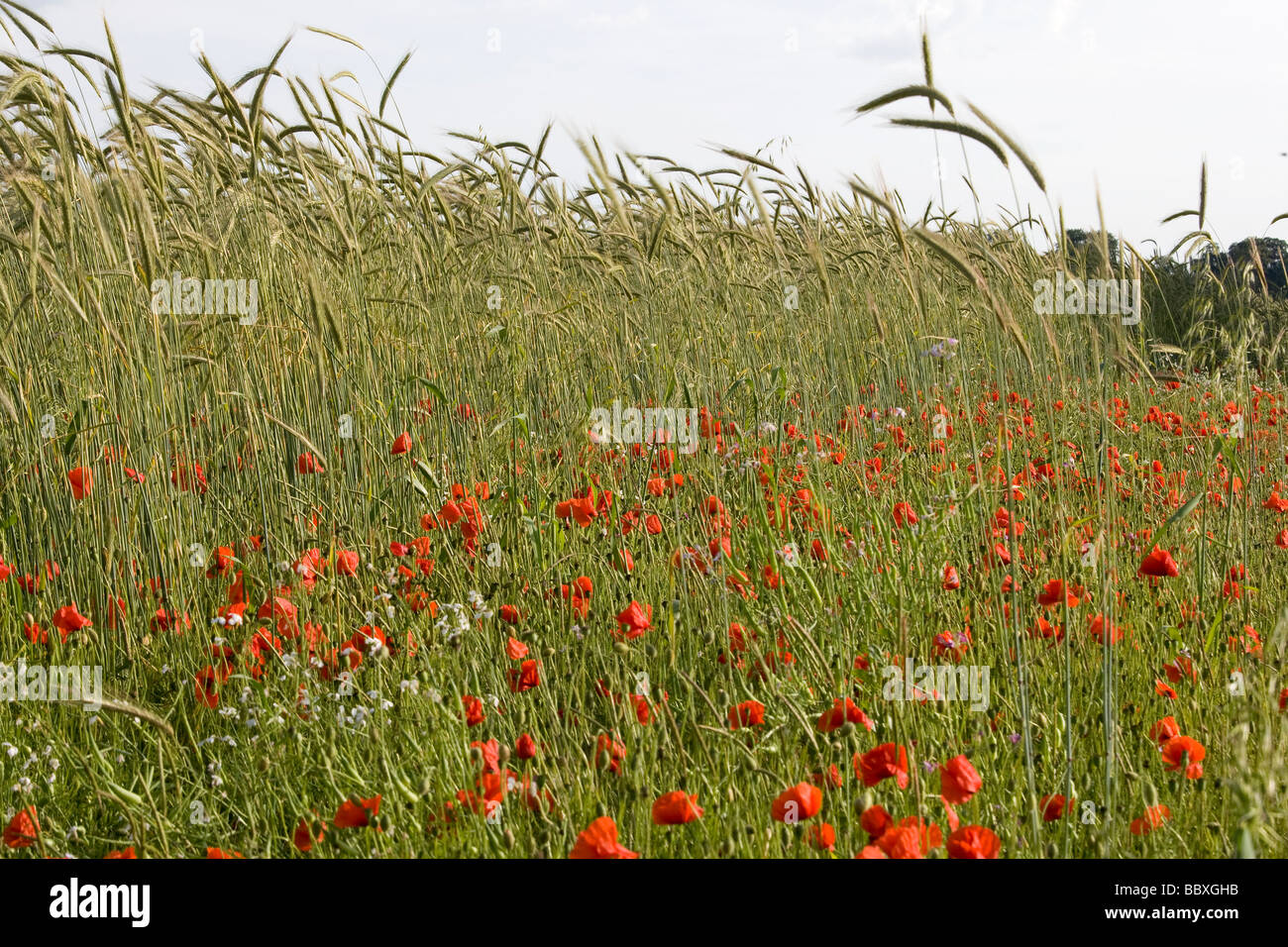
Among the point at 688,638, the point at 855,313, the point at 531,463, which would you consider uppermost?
the point at 855,313

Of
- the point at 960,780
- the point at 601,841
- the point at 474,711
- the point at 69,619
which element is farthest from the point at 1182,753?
the point at 69,619

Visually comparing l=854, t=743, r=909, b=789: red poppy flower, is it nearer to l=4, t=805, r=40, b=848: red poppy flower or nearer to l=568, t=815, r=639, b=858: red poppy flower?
l=568, t=815, r=639, b=858: red poppy flower

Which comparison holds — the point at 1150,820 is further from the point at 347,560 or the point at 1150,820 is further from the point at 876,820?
the point at 347,560

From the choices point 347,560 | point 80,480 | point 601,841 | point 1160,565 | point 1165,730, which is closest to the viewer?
point 601,841

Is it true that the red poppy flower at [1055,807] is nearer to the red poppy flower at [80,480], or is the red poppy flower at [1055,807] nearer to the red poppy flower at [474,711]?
the red poppy flower at [474,711]

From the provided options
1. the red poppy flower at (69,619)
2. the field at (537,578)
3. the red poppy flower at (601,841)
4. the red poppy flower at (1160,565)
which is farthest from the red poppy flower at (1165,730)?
the red poppy flower at (69,619)

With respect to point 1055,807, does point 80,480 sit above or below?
above

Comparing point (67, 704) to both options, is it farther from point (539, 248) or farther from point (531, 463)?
point (539, 248)

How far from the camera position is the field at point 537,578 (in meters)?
1.53

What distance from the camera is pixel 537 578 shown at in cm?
239

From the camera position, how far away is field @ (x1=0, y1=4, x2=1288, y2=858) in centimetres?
153
